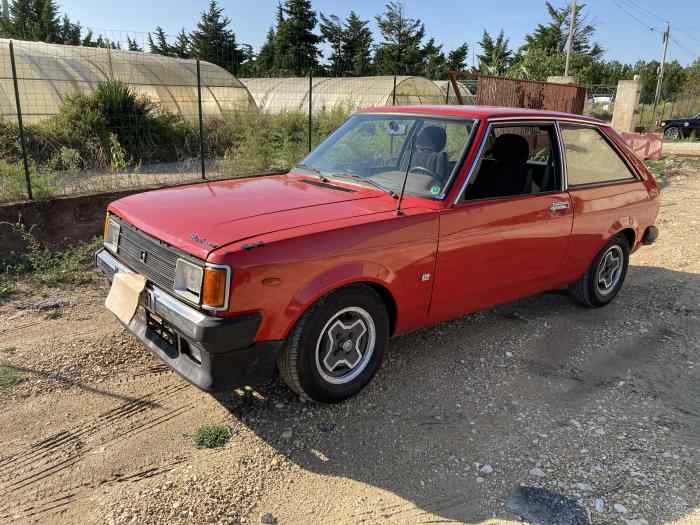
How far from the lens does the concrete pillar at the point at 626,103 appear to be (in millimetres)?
17844

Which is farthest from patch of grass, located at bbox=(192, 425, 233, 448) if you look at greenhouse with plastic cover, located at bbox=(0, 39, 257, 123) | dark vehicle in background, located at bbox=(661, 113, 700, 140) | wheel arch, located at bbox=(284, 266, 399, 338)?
dark vehicle in background, located at bbox=(661, 113, 700, 140)

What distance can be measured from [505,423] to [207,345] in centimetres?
188

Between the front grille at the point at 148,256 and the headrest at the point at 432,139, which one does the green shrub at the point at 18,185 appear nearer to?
the front grille at the point at 148,256

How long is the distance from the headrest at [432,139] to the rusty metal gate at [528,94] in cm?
907

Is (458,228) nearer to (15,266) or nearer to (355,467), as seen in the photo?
(355,467)

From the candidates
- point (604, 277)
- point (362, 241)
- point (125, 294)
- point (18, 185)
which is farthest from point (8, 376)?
point (604, 277)

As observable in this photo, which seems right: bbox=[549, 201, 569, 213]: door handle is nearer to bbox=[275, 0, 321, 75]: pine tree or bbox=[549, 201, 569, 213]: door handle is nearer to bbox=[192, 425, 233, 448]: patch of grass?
bbox=[192, 425, 233, 448]: patch of grass

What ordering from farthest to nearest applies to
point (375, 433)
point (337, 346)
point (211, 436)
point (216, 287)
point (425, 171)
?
1. point (425, 171)
2. point (337, 346)
3. point (375, 433)
4. point (211, 436)
5. point (216, 287)

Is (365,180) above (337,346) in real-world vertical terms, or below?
above

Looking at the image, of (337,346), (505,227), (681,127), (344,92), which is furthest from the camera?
(681,127)

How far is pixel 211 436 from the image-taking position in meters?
3.03

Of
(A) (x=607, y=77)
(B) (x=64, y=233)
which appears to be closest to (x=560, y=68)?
(A) (x=607, y=77)

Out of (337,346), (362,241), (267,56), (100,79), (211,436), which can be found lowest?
(211,436)

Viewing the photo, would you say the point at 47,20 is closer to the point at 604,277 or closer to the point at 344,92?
the point at 344,92
